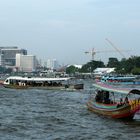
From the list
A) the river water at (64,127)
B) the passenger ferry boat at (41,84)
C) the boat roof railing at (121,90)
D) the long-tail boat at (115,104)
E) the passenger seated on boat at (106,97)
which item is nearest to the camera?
the river water at (64,127)

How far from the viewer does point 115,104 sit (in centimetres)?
4331

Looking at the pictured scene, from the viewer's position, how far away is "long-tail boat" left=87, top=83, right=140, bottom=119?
40.2m

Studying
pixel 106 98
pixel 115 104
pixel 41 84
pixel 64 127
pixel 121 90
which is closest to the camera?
pixel 64 127

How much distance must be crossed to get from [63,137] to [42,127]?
4815 mm

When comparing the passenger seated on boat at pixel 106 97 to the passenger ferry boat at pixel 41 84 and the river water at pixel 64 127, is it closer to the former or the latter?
the river water at pixel 64 127

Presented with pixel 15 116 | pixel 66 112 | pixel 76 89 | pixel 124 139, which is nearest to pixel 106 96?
pixel 66 112

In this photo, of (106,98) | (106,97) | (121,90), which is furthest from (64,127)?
(106,97)

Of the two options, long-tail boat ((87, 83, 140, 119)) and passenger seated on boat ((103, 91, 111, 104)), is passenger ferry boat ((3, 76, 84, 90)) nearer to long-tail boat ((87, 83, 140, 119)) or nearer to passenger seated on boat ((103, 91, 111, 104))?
long-tail boat ((87, 83, 140, 119))

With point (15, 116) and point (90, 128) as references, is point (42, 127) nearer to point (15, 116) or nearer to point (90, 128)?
point (90, 128)

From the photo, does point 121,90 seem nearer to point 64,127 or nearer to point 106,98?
point 106,98

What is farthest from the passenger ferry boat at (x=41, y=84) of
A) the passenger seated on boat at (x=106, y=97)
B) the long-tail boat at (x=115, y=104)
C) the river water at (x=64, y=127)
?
the passenger seated on boat at (x=106, y=97)

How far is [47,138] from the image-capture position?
32.1m

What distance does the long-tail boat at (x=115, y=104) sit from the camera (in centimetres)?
4022

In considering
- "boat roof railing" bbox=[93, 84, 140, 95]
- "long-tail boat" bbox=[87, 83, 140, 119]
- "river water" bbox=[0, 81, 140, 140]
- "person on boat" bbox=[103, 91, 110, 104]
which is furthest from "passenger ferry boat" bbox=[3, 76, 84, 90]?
"person on boat" bbox=[103, 91, 110, 104]
